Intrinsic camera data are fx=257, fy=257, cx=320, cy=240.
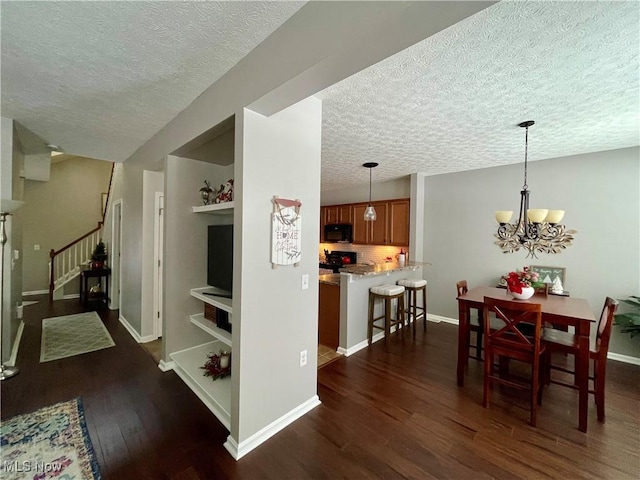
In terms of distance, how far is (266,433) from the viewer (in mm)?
1906

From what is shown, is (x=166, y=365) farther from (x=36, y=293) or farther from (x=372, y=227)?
(x=36, y=293)

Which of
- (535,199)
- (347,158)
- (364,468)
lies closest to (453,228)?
(535,199)

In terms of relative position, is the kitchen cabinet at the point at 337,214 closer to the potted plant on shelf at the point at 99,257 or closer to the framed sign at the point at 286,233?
the framed sign at the point at 286,233

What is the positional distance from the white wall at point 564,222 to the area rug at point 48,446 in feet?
15.8

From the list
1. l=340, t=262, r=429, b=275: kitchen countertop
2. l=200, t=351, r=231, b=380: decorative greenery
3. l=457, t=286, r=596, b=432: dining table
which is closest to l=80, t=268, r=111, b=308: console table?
l=200, t=351, r=231, b=380: decorative greenery

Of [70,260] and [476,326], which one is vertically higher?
[70,260]

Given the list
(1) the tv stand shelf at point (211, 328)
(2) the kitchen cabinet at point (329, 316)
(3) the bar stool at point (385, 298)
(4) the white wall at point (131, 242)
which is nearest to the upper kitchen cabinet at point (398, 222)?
(3) the bar stool at point (385, 298)

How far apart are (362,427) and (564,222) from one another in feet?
12.9

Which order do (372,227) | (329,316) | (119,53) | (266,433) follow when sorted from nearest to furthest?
1. (119,53)
2. (266,433)
3. (329,316)
4. (372,227)

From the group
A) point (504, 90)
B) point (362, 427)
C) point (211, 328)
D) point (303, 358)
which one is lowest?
point (362, 427)

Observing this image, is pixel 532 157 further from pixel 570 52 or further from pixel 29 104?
pixel 29 104

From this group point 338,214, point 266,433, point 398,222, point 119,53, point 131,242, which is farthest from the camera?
point 338,214

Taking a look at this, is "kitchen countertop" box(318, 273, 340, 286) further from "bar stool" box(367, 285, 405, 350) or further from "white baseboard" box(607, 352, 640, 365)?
"white baseboard" box(607, 352, 640, 365)

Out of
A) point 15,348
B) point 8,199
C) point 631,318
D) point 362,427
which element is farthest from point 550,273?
point 15,348
